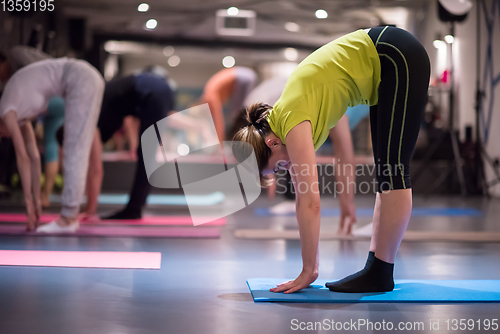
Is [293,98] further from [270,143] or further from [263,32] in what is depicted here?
[263,32]

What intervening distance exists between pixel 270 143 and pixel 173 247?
1015mm

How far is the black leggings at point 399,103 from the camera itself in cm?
144

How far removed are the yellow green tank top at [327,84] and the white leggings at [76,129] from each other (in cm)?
149

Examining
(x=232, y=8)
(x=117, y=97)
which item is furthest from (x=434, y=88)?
(x=117, y=97)

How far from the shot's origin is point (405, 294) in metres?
1.43

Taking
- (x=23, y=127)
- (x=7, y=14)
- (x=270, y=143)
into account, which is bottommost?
(x=23, y=127)

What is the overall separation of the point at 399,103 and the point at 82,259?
4.41 feet

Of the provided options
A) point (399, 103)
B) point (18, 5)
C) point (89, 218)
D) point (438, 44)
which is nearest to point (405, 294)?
point (399, 103)

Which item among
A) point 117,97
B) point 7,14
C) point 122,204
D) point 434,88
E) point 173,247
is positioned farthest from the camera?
point 434,88

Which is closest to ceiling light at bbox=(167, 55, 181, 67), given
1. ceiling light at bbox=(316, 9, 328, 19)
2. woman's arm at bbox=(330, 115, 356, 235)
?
ceiling light at bbox=(316, 9, 328, 19)

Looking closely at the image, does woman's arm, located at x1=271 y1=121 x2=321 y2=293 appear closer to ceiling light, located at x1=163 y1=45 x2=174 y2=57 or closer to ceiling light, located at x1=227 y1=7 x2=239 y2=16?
ceiling light, located at x1=227 y1=7 x2=239 y2=16

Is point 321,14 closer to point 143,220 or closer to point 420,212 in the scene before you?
point 420,212

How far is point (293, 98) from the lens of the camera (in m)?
1.41

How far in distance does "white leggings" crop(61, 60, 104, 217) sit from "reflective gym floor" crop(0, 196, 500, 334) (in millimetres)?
290
